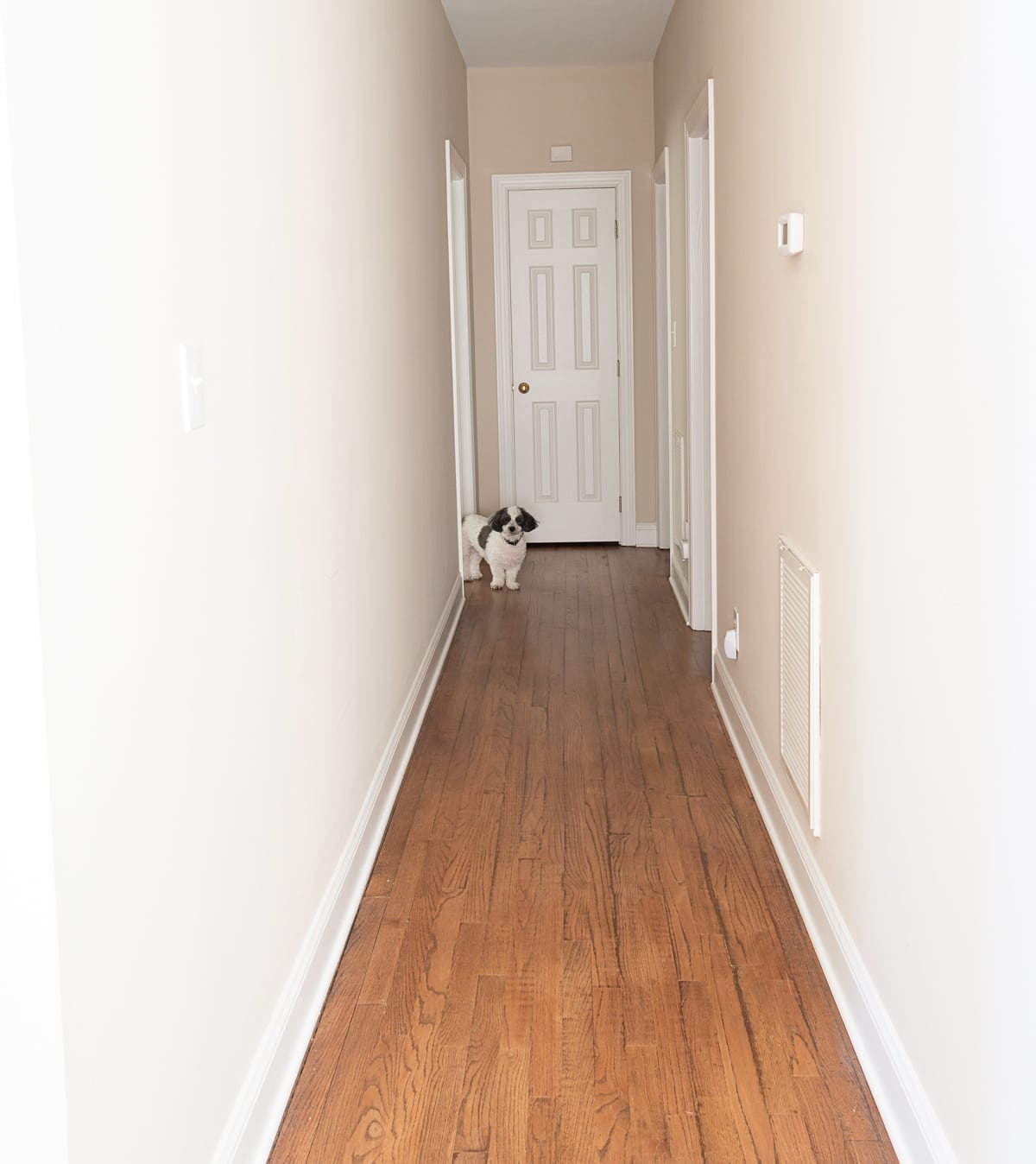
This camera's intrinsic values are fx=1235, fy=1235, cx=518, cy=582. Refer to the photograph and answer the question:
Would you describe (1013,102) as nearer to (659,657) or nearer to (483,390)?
(659,657)

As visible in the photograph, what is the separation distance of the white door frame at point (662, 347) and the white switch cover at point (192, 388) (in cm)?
459

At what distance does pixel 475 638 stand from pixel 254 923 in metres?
3.38

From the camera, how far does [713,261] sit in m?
4.39

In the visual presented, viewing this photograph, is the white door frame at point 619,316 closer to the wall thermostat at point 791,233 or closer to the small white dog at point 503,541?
the small white dog at point 503,541

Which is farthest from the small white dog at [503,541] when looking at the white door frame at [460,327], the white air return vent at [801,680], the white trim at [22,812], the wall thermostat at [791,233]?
the white trim at [22,812]

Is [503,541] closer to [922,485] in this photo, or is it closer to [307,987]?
[307,987]

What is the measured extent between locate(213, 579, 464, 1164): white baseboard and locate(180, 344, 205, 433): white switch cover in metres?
1.04

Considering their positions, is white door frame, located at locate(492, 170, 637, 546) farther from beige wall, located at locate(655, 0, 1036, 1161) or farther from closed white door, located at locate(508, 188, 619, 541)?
beige wall, located at locate(655, 0, 1036, 1161)

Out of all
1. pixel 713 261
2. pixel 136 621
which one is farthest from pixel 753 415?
pixel 136 621

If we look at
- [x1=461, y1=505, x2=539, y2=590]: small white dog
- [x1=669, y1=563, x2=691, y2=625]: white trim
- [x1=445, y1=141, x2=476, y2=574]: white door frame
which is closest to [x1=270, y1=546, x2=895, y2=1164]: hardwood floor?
[x1=669, y1=563, x2=691, y2=625]: white trim

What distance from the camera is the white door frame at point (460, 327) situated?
19.1 feet

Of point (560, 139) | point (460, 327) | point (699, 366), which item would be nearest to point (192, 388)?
point (699, 366)

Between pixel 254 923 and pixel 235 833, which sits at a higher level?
pixel 235 833

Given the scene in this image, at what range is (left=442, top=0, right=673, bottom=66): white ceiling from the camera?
18.3ft
